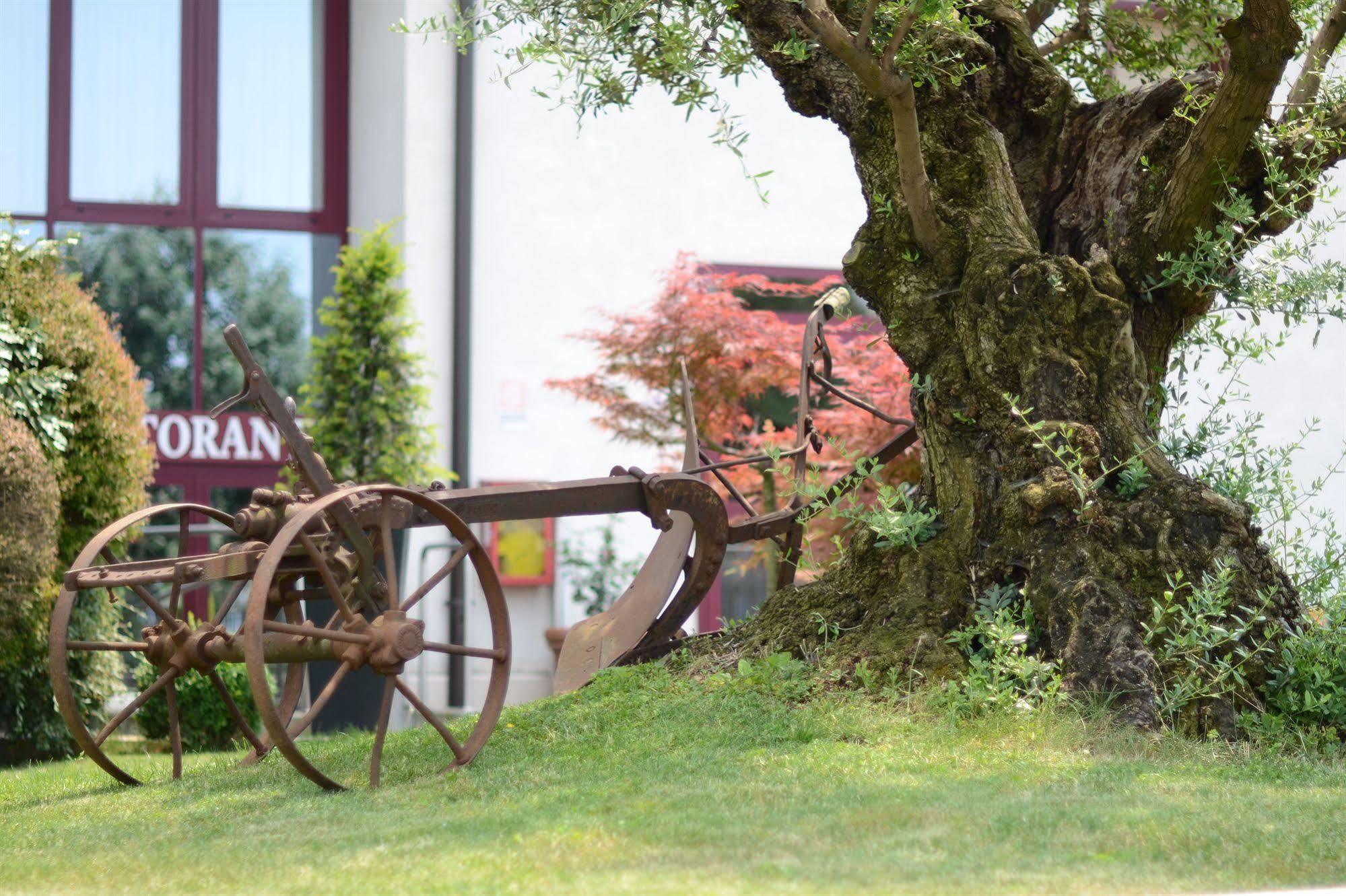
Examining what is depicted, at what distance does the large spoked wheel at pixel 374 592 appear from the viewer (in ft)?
16.3

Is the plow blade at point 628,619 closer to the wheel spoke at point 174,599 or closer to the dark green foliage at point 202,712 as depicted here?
the wheel spoke at point 174,599

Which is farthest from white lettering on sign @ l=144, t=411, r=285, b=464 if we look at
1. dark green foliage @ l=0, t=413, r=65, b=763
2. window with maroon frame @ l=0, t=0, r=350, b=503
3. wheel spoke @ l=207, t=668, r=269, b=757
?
wheel spoke @ l=207, t=668, r=269, b=757

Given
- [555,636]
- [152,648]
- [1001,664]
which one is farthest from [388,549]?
[555,636]

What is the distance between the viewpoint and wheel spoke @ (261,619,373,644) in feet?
15.9

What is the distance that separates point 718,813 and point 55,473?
5.30 meters

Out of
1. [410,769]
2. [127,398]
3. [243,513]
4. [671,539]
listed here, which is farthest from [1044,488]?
[127,398]

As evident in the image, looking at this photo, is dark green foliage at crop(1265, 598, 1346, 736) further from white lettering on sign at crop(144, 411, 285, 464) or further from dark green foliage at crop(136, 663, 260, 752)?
white lettering on sign at crop(144, 411, 285, 464)

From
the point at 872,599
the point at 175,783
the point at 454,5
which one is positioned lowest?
the point at 175,783

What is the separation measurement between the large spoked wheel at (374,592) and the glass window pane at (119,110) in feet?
34.2

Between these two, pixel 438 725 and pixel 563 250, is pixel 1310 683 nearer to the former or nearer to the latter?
pixel 438 725

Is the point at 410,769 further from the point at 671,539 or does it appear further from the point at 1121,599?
the point at 1121,599

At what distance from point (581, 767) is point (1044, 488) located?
7.26 ft

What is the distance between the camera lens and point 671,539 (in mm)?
7039

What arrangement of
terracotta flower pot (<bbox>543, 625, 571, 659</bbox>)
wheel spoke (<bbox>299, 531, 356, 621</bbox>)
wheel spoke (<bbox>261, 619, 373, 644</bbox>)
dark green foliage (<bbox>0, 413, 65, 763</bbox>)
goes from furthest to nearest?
1. terracotta flower pot (<bbox>543, 625, 571, 659</bbox>)
2. dark green foliage (<bbox>0, 413, 65, 763</bbox>)
3. wheel spoke (<bbox>299, 531, 356, 621</bbox>)
4. wheel spoke (<bbox>261, 619, 373, 644</bbox>)
